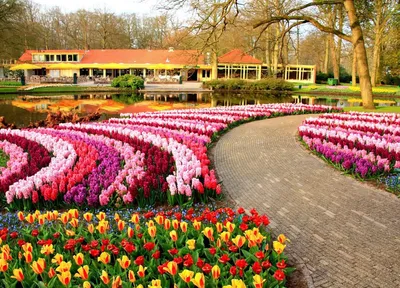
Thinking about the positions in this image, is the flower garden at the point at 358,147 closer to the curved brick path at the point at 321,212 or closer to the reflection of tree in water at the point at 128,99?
the curved brick path at the point at 321,212

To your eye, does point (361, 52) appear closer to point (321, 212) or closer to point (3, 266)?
point (321, 212)

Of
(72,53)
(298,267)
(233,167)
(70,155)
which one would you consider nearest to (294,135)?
(233,167)

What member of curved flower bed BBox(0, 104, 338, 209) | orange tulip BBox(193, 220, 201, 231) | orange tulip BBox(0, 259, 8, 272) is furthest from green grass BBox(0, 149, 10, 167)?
orange tulip BBox(193, 220, 201, 231)

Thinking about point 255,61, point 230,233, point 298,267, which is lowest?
point 298,267

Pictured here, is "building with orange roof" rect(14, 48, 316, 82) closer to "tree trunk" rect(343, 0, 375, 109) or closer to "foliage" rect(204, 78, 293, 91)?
"foliage" rect(204, 78, 293, 91)

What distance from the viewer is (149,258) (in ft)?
10.5

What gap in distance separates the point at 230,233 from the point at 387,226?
6.45 ft

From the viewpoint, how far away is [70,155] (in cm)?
662

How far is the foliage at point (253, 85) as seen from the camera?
1405 inches

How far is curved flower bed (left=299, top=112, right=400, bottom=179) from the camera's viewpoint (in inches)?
235

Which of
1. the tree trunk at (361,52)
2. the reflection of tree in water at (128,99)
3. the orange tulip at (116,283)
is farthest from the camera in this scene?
the reflection of tree in water at (128,99)

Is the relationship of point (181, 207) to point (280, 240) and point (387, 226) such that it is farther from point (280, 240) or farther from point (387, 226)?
point (387, 226)

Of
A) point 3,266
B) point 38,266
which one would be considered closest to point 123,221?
point 38,266

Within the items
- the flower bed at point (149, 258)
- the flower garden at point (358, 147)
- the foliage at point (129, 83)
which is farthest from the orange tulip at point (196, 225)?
the foliage at point (129, 83)
